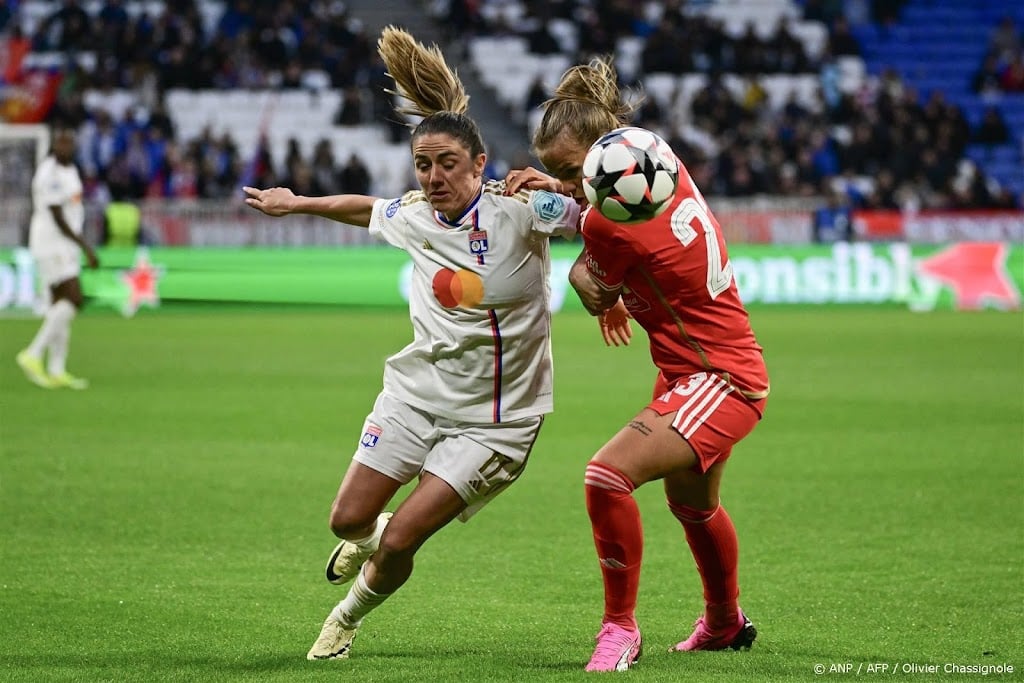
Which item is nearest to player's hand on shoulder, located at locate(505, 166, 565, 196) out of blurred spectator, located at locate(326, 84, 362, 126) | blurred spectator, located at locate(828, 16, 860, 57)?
blurred spectator, located at locate(326, 84, 362, 126)

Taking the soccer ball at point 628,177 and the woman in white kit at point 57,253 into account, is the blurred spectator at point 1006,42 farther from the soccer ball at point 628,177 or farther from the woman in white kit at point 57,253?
the soccer ball at point 628,177

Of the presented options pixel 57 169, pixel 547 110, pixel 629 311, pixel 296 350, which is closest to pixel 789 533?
pixel 629 311

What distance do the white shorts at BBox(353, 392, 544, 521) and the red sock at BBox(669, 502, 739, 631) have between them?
64 cm

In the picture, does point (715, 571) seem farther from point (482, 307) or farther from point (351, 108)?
point (351, 108)

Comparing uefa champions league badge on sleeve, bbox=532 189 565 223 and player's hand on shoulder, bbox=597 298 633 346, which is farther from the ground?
uefa champions league badge on sleeve, bbox=532 189 565 223

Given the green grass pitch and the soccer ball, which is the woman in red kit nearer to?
the soccer ball

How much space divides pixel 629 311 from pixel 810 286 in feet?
59.3

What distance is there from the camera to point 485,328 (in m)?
5.16

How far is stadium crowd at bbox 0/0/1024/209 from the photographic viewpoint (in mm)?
25438

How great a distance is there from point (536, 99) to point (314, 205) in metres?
22.8

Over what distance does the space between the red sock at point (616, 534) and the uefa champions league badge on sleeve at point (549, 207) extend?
33.8 inches

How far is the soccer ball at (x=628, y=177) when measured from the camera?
4.73m

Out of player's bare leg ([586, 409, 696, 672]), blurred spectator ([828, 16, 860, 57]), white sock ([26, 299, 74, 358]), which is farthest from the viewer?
blurred spectator ([828, 16, 860, 57])

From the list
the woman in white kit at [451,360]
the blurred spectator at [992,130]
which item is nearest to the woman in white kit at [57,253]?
the woman in white kit at [451,360]
